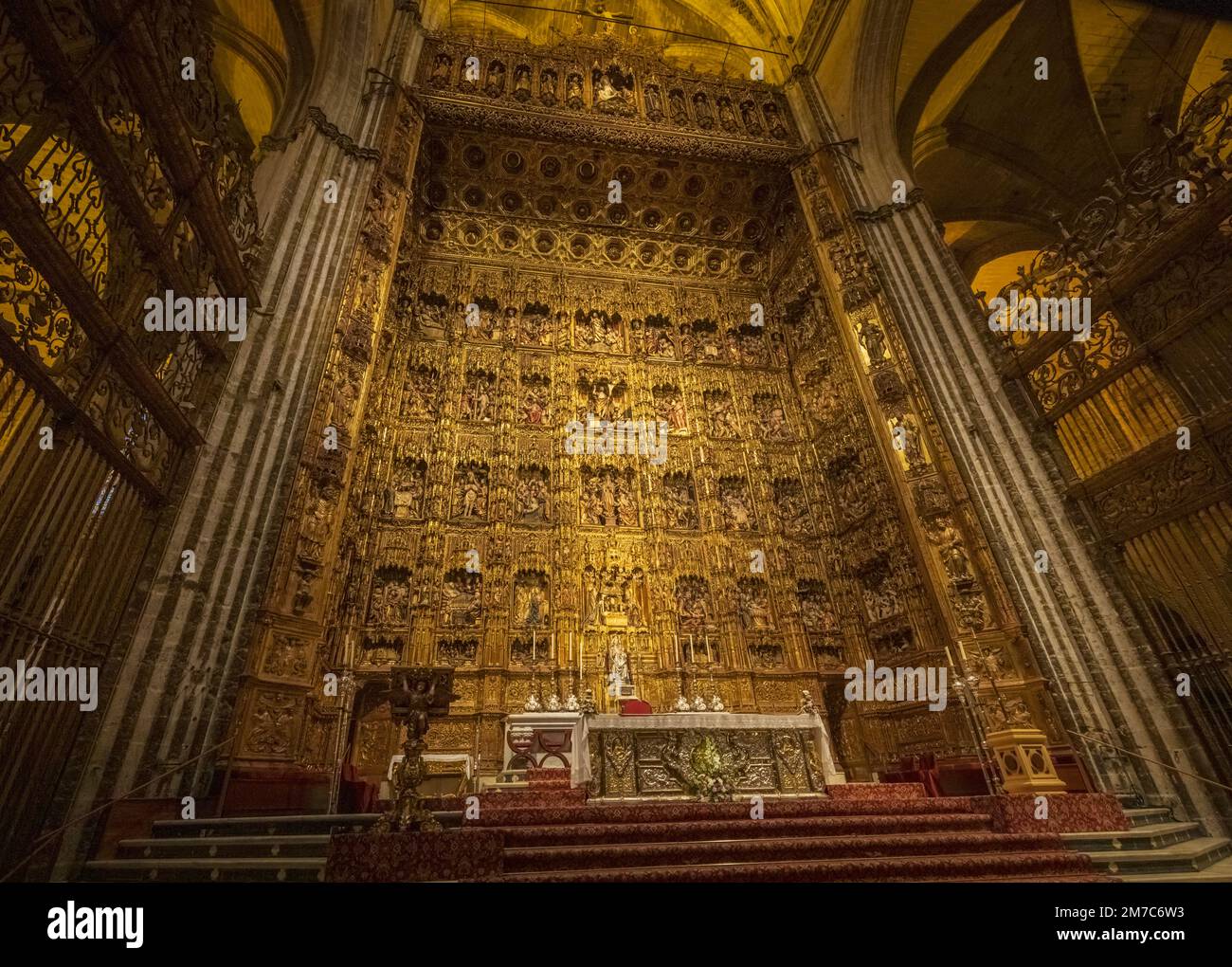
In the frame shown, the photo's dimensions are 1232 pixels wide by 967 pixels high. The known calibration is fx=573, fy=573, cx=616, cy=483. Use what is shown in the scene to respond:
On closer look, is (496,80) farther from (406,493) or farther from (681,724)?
(681,724)

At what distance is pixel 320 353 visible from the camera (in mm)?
8734

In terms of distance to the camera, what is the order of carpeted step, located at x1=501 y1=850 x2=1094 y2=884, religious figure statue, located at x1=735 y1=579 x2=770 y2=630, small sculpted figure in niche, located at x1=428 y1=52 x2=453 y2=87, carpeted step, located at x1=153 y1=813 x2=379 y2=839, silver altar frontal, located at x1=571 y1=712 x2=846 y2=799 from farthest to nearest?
small sculpted figure in niche, located at x1=428 y1=52 x2=453 y2=87 < religious figure statue, located at x1=735 y1=579 x2=770 y2=630 < silver altar frontal, located at x1=571 y1=712 x2=846 y2=799 < carpeted step, located at x1=153 y1=813 x2=379 y2=839 < carpeted step, located at x1=501 y1=850 x2=1094 y2=884

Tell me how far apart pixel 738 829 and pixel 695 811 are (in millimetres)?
531

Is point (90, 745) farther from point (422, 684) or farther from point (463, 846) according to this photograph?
point (463, 846)

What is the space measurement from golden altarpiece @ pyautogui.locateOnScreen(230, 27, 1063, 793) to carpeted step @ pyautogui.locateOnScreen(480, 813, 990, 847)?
3.06m

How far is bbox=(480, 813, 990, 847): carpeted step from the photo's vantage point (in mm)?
4969

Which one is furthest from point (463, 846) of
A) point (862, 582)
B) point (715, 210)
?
point (715, 210)

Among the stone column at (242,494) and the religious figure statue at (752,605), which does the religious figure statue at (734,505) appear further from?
the stone column at (242,494)

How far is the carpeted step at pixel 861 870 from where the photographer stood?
4.10 metres

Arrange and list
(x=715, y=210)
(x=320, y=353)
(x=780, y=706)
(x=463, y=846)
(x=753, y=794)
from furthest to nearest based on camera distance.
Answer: (x=715, y=210) → (x=780, y=706) → (x=320, y=353) → (x=753, y=794) → (x=463, y=846)

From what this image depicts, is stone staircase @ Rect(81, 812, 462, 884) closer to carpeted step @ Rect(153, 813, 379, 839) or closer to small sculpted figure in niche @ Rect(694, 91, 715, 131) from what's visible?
carpeted step @ Rect(153, 813, 379, 839)

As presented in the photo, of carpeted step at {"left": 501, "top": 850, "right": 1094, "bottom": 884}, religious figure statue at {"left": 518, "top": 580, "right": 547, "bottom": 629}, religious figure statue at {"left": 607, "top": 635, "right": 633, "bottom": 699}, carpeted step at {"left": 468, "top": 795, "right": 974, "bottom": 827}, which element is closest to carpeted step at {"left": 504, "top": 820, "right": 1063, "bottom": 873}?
carpeted step at {"left": 501, "top": 850, "right": 1094, "bottom": 884}

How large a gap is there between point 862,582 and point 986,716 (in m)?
3.98

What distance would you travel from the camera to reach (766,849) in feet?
15.4
